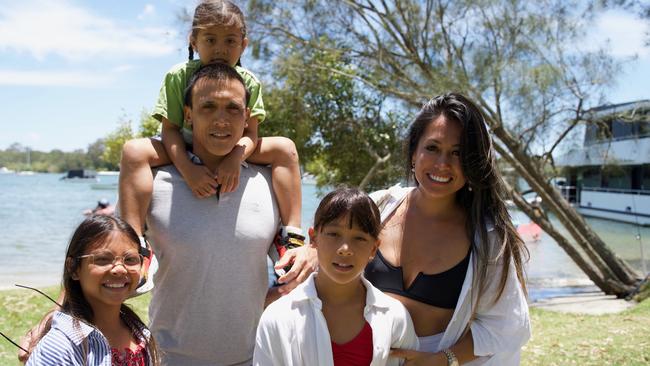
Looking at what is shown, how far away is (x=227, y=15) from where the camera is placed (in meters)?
2.47

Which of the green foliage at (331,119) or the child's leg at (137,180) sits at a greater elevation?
the green foliage at (331,119)

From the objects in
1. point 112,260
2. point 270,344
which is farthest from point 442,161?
point 112,260

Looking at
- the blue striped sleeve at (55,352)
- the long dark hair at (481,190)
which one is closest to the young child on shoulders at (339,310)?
the long dark hair at (481,190)

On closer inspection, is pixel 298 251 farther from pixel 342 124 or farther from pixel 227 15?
pixel 342 124

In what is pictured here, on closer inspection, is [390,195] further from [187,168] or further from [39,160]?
[39,160]

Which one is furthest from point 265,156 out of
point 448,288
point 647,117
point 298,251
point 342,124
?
point 647,117

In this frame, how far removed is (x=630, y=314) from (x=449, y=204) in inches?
305

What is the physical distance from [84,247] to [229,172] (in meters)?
0.49

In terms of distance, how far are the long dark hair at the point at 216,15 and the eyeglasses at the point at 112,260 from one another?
3.42 ft

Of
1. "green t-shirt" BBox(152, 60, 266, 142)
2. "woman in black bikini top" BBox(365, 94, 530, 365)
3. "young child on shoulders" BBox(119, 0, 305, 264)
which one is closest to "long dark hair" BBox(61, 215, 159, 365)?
"young child on shoulders" BBox(119, 0, 305, 264)

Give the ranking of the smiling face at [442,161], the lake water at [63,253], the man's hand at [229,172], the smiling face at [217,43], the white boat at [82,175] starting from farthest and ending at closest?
the white boat at [82,175], the lake water at [63,253], the smiling face at [217,43], the smiling face at [442,161], the man's hand at [229,172]

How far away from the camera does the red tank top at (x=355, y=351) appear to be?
1.84m

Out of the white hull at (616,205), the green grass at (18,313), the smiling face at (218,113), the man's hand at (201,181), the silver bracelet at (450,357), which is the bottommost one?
the green grass at (18,313)

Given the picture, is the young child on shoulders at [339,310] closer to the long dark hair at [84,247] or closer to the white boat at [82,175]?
the long dark hair at [84,247]
